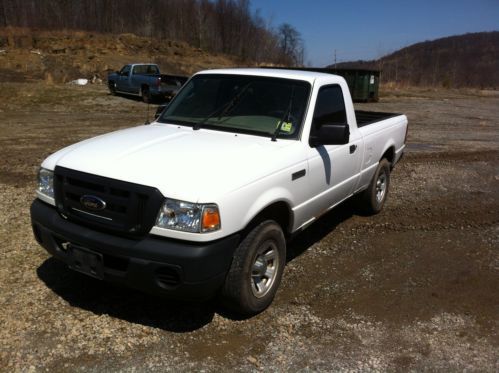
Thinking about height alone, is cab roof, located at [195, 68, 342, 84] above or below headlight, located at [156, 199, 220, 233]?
above

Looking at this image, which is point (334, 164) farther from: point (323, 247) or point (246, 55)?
point (246, 55)

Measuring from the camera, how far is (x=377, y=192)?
20.7 feet

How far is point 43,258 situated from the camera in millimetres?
4586

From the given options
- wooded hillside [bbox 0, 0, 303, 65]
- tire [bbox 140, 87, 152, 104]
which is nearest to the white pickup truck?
tire [bbox 140, 87, 152, 104]

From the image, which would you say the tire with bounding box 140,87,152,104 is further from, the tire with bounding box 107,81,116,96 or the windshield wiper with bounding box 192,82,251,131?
the windshield wiper with bounding box 192,82,251,131

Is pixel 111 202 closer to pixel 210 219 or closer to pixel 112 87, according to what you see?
pixel 210 219

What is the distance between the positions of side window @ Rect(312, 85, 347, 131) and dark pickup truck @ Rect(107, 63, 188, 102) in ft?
50.4

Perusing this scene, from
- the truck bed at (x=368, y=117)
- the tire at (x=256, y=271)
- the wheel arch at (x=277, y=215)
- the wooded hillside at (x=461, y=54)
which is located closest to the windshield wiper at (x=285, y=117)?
the wheel arch at (x=277, y=215)

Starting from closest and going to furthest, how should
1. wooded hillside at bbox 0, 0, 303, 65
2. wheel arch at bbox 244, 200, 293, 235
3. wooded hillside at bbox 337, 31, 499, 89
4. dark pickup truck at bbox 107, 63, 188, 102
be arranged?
1. wheel arch at bbox 244, 200, 293, 235
2. dark pickup truck at bbox 107, 63, 188, 102
3. wooded hillside at bbox 0, 0, 303, 65
4. wooded hillside at bbox 337, 31, 499, 89

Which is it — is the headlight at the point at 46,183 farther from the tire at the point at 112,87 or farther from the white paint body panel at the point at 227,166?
→ the tire at the point at 112,87

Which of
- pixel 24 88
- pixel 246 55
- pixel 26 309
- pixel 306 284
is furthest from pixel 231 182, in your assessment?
pixel 246 55

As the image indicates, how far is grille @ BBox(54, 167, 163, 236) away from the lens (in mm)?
3102

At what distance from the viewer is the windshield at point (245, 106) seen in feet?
14.0

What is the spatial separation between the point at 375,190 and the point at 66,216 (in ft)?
12.9
